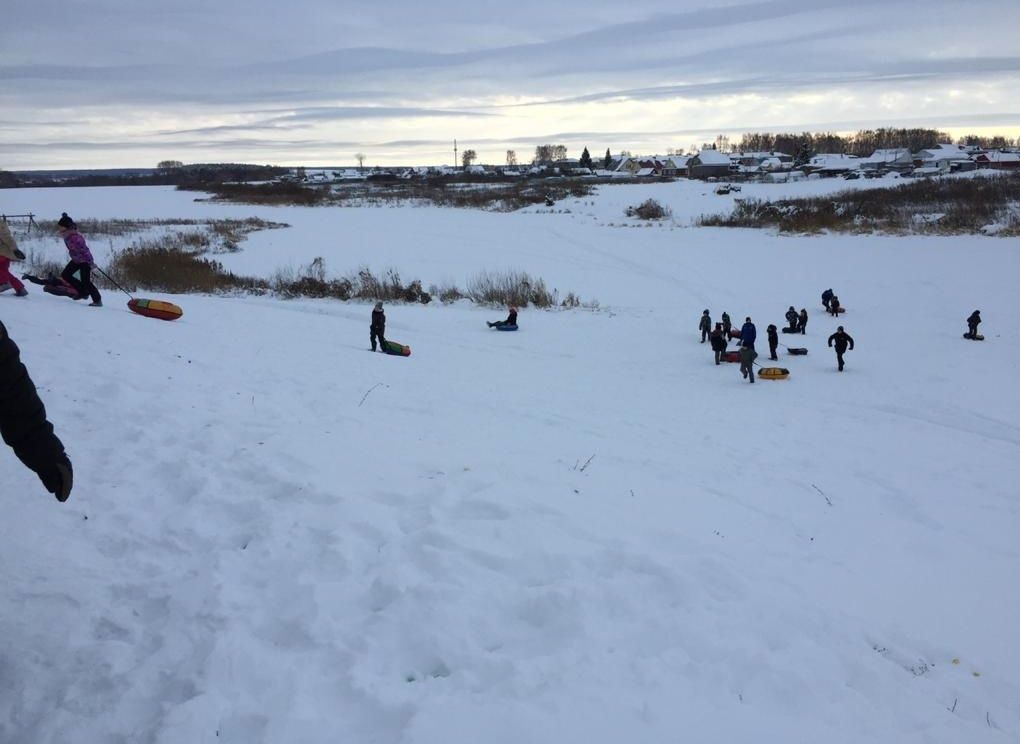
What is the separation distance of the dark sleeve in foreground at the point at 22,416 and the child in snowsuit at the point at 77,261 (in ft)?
35.0

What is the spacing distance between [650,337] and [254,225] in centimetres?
3634

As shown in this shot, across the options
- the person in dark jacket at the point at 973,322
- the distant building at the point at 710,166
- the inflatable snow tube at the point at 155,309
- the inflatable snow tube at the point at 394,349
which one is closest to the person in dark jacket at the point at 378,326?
the inflatable snow tube at the point at 394,349

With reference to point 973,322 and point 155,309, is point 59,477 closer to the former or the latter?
point 155,309

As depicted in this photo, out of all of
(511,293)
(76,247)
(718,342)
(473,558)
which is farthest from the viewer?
(511,293)

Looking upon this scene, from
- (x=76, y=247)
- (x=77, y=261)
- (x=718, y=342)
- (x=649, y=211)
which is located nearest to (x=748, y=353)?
(x=718, y=342)

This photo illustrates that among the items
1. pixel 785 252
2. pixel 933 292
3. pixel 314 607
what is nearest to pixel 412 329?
pixel 314 607

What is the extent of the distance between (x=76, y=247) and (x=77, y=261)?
46 centimetres

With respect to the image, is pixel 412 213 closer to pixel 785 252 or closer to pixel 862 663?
pixel 785 252

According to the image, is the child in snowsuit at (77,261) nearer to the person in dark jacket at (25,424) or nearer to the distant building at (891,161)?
the person in dark jacket at (25,424)

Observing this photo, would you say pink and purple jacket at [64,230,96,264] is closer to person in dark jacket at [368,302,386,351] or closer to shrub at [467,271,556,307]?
person in dark jacket at [368,302,386,351]

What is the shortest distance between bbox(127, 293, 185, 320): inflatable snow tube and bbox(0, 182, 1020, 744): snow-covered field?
220 mm

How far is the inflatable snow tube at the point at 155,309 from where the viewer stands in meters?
13.8

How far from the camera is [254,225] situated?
4800cm

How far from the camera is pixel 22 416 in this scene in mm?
3260
